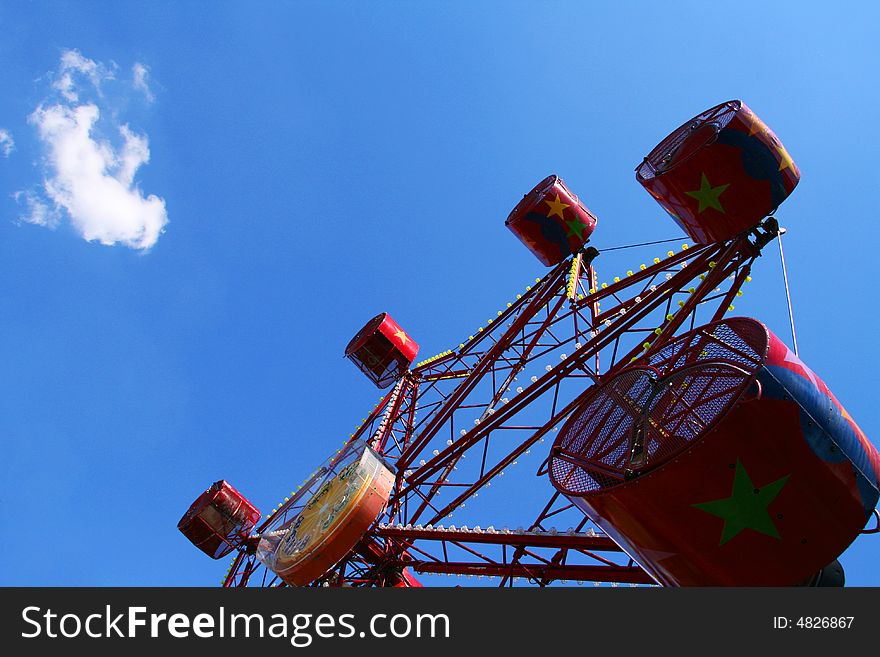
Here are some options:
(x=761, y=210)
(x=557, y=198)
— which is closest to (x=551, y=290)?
(x=557, y=198)

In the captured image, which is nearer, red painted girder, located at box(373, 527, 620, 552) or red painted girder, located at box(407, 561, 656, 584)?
red painted girder, located at box(407, 561, 656, 584)
